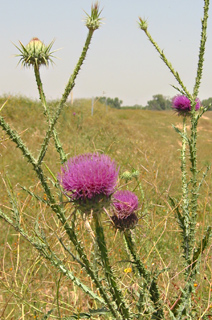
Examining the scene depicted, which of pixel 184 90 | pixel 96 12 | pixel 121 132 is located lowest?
pixel 121 132

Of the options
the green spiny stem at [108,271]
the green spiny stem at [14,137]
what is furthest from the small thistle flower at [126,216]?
the green spiny stem at [14,137]

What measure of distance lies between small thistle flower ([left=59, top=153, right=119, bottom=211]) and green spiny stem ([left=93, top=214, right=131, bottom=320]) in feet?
0.33

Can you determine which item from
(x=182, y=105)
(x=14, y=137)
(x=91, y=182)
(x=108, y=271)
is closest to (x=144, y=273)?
(x=108, y=271)

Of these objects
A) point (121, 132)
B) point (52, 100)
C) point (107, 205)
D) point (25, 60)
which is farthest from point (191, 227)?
point (52, 100)

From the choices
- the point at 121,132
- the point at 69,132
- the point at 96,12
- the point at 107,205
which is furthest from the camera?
the point at 121,132

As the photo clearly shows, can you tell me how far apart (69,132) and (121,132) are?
527 centimetres

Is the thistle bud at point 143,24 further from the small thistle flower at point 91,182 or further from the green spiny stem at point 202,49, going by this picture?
the small thistle flower at point 91,182

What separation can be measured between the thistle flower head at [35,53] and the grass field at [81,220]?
32 centimetres

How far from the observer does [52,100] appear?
72.1 ft

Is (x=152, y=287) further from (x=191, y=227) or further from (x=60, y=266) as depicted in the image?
(x=60, y=266)

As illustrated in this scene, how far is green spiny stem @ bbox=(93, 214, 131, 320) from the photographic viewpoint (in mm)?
1904

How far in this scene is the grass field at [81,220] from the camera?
275 cm

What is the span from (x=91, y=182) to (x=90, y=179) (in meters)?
0.02

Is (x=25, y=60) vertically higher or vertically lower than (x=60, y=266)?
higher
